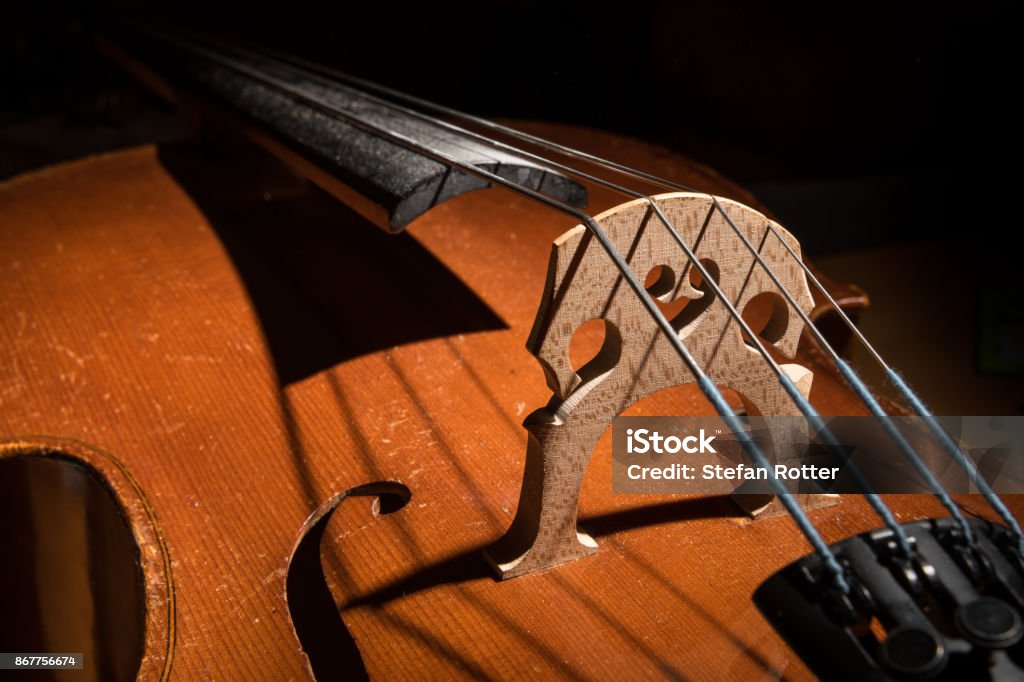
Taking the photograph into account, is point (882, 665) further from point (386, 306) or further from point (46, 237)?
point (46, 237)

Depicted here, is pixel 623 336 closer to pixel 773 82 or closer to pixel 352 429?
pixel 352 429

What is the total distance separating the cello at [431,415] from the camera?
604mm

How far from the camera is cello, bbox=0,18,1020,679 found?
0.60 meters

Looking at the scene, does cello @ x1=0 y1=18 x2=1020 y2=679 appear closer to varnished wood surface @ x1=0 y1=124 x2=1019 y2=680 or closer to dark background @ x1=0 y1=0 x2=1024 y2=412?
varnished wood surface @ x1=0 y1=124 x2=1019 y2=680

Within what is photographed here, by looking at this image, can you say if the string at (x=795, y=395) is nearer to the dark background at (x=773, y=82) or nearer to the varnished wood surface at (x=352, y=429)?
the varnished wood surface at (x=352, y=429)

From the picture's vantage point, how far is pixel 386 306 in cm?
114

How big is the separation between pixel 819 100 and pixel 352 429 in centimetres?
161

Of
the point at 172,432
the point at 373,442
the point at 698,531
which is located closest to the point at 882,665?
the point at 698,531

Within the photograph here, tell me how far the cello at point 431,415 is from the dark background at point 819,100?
382mm

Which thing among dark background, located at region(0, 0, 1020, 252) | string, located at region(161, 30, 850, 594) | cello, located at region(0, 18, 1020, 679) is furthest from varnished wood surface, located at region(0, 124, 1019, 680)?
dark background, located at region(0, 0, 1020, 252)

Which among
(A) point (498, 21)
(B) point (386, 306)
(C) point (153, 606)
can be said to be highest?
(A) point (498, 21)

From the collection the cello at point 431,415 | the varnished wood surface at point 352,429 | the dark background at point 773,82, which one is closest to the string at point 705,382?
the cello at point 431,415

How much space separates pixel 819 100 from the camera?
2010 mm

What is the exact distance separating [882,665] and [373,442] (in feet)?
1.81
